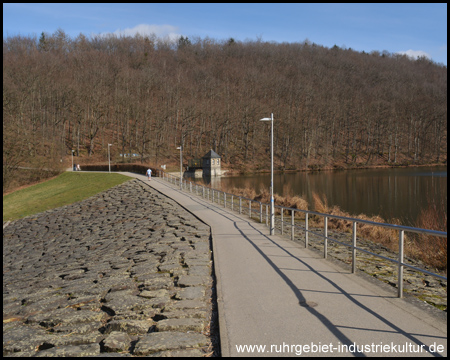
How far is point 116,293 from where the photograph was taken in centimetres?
895

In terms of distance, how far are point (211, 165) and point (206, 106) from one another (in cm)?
2679

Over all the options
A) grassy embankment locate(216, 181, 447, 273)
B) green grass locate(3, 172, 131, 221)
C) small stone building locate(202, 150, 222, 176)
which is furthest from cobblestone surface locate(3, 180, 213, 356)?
small stone building locate(202, 150, 222, 176)

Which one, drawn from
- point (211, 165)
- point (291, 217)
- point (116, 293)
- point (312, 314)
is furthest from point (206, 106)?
point (312, 314)

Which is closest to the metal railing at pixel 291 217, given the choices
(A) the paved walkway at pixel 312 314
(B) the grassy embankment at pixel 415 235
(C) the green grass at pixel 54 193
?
(A) the paved walkway at pixel 312 314

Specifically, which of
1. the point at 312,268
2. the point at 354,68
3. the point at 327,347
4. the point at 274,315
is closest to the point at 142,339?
the point at 274,315

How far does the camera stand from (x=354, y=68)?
552 ft

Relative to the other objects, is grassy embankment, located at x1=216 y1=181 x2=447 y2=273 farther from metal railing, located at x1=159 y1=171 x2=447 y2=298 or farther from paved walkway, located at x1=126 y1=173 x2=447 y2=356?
paved walkway, located at x1=126 y1=173 x2=447 y2=356

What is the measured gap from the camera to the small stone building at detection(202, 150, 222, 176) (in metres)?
81.5

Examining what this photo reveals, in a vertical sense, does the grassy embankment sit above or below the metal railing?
below

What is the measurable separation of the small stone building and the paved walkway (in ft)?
233

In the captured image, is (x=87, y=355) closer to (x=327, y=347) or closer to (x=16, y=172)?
(x=327, y=347)

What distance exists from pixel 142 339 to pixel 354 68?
177717mm

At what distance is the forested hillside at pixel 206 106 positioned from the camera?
84.9m

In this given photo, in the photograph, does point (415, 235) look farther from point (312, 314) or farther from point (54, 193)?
point (54, 193)
